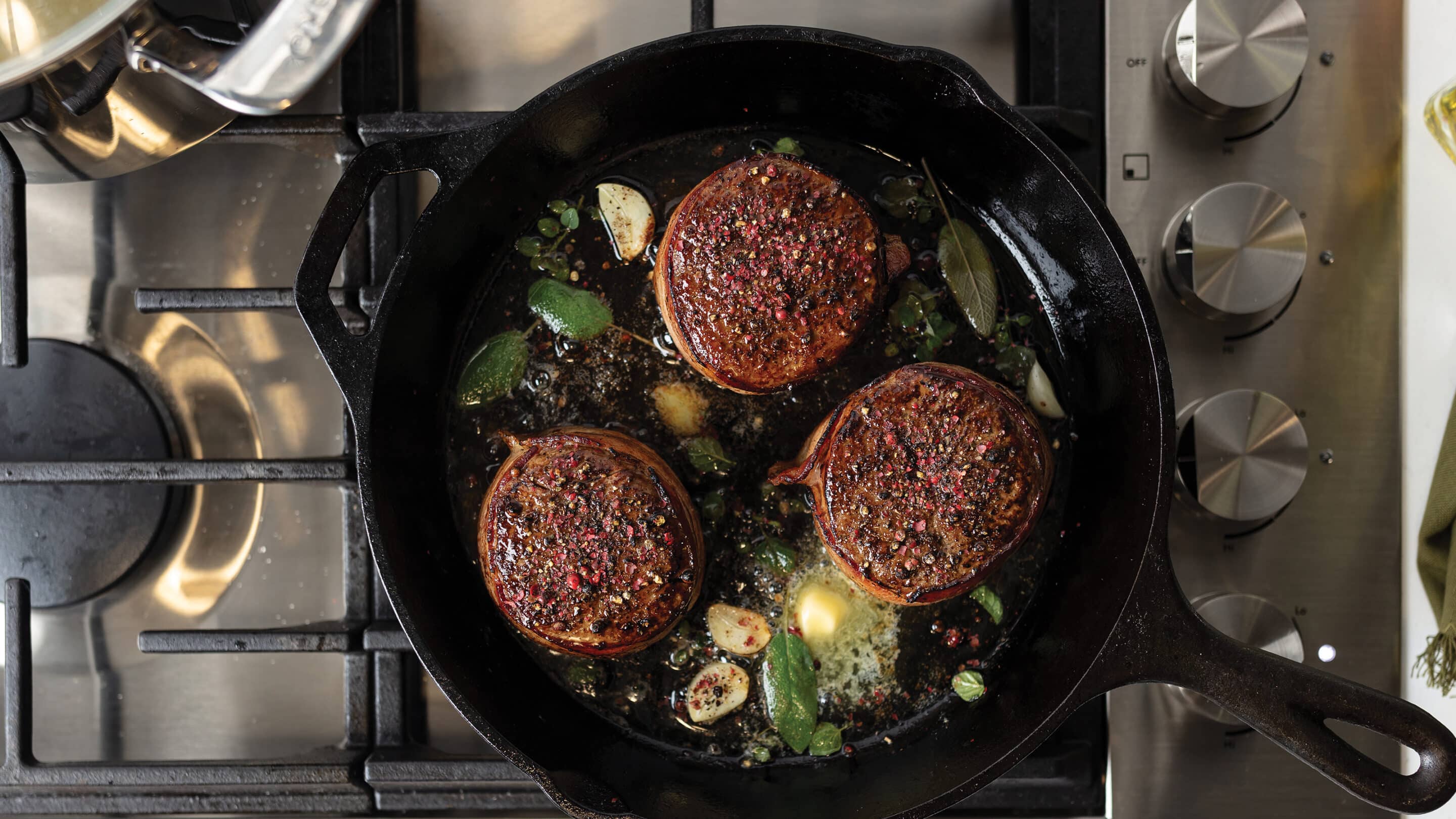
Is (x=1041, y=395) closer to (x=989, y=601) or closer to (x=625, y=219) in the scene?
(x=989, y=601)

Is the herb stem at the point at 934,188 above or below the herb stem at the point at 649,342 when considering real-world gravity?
above

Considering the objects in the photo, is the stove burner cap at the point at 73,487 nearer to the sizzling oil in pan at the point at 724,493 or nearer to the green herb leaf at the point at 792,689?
the sizzling oil in pan at the point at 724,493

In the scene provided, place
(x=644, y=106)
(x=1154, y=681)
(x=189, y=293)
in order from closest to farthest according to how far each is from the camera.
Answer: (x=1154, y=681) → (x=189, y=293) → (x=644, y=106)

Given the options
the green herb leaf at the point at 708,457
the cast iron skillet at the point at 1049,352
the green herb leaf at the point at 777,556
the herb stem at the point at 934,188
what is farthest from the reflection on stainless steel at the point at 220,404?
the herb stem at the point at 934,188

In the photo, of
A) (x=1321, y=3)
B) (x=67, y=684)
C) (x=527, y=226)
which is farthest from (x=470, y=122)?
(x=1321, y=3)

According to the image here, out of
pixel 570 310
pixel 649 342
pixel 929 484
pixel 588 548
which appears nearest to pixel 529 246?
pixel 570 310

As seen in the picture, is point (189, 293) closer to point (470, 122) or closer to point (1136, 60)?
point (470, 122)

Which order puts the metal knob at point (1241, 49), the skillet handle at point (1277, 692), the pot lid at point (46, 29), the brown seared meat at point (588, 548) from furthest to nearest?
the brown seared meat at point (588, 548) → the metal knob at point (1241, 49) → the skillet handle at point (1277, 692) → the pot lid at point (46, 29)
